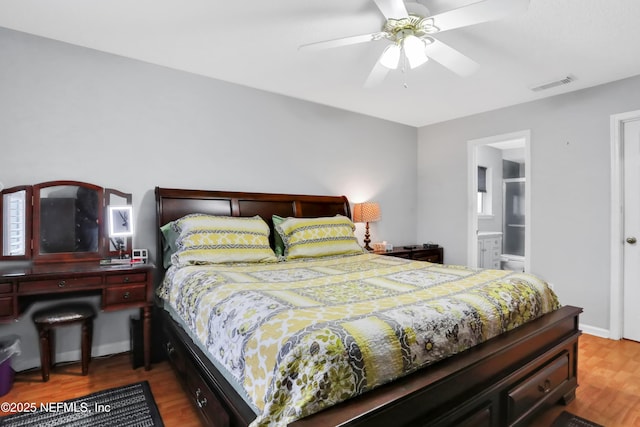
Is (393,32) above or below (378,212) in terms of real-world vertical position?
above

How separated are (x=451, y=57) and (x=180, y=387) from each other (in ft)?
9.03

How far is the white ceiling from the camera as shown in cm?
209

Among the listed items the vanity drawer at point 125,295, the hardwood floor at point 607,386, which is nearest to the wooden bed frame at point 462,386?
the hardwood floor at point 607,386

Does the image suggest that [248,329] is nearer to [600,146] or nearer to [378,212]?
[378,212]

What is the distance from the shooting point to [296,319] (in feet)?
4.26

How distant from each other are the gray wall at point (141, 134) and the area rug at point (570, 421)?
2778 millimetres

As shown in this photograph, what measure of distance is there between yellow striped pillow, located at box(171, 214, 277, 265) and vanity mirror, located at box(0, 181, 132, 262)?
1.90 ft

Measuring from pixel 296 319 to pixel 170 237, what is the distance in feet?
5.92

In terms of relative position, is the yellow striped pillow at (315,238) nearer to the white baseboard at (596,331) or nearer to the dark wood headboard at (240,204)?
the dark wood headboard at (240,204)

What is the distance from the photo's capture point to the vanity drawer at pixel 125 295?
2.33 m

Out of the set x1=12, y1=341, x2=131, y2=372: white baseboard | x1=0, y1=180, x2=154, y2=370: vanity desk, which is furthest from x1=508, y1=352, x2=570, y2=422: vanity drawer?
x1=12, y1=341, x2=131, y2=372: white baseboard

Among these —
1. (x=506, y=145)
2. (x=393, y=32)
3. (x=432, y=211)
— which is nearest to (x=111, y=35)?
(x=393, y=32)

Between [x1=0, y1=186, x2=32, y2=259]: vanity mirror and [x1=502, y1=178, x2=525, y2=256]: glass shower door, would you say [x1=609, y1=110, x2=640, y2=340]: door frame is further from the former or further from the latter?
[x1=0, y1=186, x2=32, y2=259]: vanity mirror

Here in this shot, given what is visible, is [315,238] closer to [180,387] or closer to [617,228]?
[180,387]
